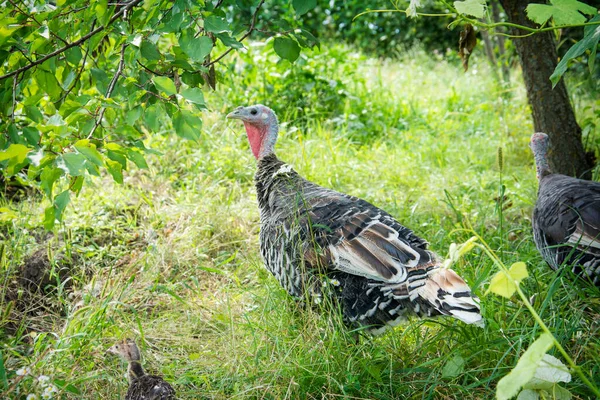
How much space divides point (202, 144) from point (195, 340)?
2.90 meters

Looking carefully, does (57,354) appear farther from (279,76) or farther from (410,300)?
(279,76)

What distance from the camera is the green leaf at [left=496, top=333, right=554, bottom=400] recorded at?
161cm

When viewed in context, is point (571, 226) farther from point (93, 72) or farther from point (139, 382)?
point (93, 72)

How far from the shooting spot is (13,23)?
2752 mm

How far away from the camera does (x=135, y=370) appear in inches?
119

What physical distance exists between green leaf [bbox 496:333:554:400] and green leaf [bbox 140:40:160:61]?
1.94 meters

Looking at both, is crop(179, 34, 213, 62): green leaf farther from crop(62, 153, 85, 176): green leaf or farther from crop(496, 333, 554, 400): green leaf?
crop(496, 333, 554, 400): green leaf

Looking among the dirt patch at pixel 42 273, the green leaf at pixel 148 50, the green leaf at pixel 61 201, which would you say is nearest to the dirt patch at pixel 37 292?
the dirt patch at pixel 42 273

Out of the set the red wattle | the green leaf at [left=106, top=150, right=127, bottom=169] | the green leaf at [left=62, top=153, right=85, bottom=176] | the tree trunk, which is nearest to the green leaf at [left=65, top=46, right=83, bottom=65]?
the green leaf at [left=106, top=150, right=127, bottom=169]

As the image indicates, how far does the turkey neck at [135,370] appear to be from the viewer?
9.82ft

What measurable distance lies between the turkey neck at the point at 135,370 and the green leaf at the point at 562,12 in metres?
2.25

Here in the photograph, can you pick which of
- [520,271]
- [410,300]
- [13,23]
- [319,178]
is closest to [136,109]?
[13,23]

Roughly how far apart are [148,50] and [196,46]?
0.75 ft

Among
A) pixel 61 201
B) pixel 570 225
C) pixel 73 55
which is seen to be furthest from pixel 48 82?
pixel 570 225
